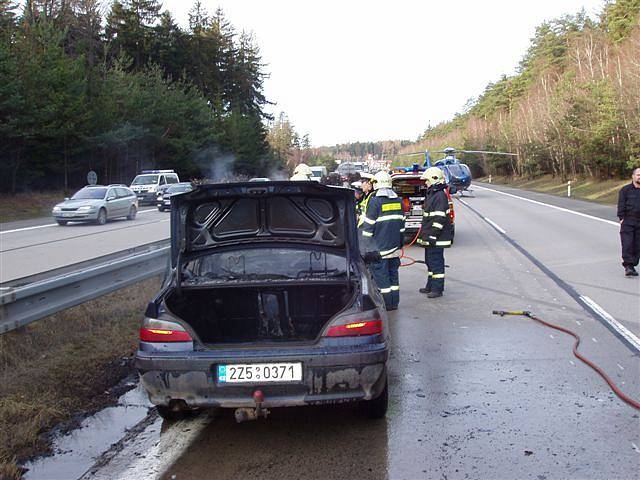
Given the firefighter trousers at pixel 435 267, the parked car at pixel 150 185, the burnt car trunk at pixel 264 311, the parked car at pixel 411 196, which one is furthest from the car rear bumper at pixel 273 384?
the parked car at pixel 150 185

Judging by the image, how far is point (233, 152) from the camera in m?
65.4

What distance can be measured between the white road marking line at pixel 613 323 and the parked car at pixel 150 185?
101 ft

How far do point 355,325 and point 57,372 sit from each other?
3061mm

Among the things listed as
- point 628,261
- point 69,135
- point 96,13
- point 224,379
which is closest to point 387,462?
point 224,379

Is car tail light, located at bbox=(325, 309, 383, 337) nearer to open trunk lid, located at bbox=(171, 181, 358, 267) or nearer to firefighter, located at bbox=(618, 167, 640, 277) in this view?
open trunk lid, located at bbox=(171, 181, 358, 267)

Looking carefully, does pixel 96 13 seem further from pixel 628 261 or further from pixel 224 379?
pixel 224 379

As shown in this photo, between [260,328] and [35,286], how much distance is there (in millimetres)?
2109

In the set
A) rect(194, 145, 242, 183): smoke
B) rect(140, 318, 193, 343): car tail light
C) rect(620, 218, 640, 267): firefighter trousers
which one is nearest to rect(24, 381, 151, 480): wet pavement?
rect(140, 318, 193, 343): car tail light

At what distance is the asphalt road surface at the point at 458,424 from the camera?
13.0 feet

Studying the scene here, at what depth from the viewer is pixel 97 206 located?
81.8 ft

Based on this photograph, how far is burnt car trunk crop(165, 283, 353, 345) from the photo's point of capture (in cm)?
511

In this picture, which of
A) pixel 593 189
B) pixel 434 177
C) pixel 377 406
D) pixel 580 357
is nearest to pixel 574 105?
pixel 593 189

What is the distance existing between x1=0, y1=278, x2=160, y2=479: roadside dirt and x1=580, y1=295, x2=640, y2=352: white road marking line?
16.7ft

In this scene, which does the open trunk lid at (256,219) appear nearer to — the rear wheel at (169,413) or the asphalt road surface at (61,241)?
the rear wheel at (169,413)
